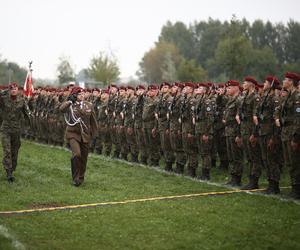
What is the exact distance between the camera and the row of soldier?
11.6m

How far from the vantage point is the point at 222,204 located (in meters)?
10.7

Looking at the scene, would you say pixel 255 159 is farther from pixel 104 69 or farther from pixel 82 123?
pixel 104 69

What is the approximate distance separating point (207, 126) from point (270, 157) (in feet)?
8.91

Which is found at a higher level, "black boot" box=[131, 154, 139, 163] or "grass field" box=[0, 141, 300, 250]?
"black boot" box=[131, 154, 139, 163]

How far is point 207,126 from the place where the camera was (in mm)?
14281

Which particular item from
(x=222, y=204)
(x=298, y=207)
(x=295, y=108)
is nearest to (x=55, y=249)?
Result: (x=222, y=204)

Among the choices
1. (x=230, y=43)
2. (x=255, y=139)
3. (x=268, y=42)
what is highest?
(x=268, y=42)

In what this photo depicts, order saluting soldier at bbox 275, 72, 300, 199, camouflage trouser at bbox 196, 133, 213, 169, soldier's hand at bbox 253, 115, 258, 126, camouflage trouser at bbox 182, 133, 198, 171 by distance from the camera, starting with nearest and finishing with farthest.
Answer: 1. saluting soldier at bbox 275, 72, 300, 199
2. soldier's hand at bbox 253, 115, 258, 126
3. camouflage trouser at bbox 196, 133, 213, 169
4. camouflage trouser at bbox 182, 133, 198, 171

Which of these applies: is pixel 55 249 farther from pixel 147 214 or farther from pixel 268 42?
pixel 268 42

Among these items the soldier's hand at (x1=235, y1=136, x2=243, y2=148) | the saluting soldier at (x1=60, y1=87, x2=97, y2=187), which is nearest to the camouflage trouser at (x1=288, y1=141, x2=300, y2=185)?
the soldier's hand at (x1=235, y1=136, x2=243, y2=148)

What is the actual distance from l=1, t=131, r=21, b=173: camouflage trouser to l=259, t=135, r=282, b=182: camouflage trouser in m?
5.49

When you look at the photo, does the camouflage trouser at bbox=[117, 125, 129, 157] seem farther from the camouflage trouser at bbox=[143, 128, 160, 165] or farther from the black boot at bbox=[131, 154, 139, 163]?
the camouflage trouser at bbox=[143, 128, 160, 165]

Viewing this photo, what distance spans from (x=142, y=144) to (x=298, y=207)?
7598 millimetres

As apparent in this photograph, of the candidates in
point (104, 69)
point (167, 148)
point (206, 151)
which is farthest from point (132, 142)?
point (104, 69)
